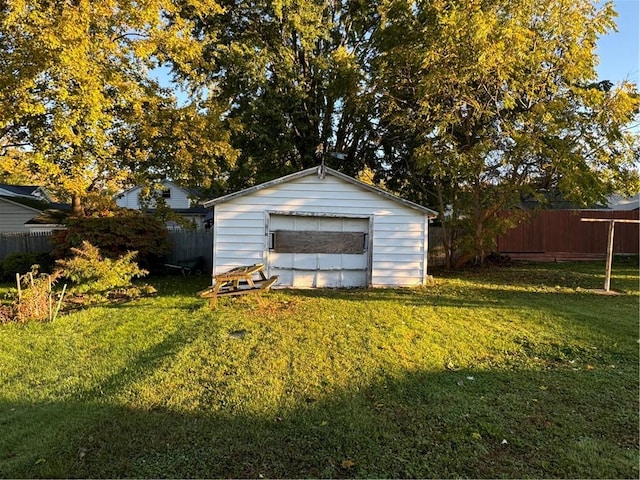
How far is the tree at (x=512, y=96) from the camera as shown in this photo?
10.9 m

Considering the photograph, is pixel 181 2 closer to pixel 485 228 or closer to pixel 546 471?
pixel 485 228

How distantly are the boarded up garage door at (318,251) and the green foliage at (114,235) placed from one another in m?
4.70

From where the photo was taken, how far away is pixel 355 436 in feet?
11.0

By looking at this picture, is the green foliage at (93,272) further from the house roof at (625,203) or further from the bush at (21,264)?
the house roof at (625,203)

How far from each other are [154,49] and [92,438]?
1095 centimetres

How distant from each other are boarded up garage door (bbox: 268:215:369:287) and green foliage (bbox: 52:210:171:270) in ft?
15.4

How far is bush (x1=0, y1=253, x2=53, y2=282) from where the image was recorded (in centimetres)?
1345

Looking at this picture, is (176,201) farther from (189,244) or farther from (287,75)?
(287,75)

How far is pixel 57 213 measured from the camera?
51.4 ft

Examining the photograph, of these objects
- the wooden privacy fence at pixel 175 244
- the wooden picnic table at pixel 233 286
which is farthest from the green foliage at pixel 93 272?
the wooden privacy fence at pixel 175 244

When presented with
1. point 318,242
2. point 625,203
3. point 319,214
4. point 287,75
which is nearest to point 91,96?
point 319,214

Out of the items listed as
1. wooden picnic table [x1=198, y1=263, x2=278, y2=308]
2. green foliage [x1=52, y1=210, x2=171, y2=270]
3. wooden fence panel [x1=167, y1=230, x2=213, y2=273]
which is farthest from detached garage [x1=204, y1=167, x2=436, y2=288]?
wooden fence panel [x1=167, y1=230, x2=213, y2=273]

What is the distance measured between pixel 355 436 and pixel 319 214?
763 cm

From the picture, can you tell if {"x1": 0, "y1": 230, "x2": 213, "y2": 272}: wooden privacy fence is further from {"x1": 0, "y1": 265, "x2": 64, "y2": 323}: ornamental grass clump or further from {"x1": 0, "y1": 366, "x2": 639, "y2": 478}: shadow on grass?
{"x1": 0, "y1": 366, "x2": 639, "y2": 478}: shadow on grass
